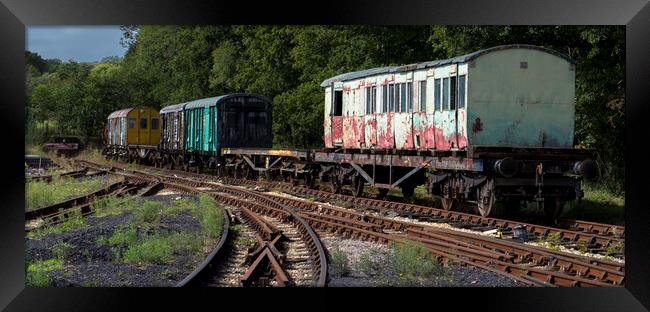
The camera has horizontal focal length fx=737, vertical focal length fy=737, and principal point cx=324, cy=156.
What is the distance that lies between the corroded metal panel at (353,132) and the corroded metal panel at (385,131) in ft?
3.04

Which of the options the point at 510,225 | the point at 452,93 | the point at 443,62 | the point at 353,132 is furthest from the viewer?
the point at 353,132

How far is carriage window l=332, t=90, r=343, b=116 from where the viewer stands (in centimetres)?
2041

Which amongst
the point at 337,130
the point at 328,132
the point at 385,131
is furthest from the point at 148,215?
Answer: the point at 328,132

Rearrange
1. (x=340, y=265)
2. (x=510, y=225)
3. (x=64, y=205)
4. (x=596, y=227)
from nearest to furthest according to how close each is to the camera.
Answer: (x=340, y=265) → (x=596, y=227) → (x=510, y=225) → (x=64, y=205)

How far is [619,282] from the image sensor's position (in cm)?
819

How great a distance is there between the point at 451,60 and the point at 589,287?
7.62m

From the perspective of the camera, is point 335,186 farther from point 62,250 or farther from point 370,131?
point 62,250

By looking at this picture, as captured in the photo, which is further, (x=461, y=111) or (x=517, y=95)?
(x=461, y=111)

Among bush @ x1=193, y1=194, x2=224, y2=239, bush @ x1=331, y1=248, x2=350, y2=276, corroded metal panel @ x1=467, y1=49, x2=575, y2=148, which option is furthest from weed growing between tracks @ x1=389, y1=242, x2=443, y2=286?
corroded metal panel @ x1=467, y1=49, x2=575, y2=148

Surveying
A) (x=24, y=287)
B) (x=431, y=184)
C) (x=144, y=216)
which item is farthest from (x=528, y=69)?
(x=24, y=287)

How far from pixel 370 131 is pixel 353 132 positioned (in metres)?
1.06

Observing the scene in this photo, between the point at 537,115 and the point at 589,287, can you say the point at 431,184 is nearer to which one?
the point at 537,115

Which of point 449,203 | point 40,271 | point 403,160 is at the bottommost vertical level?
point 40,271
